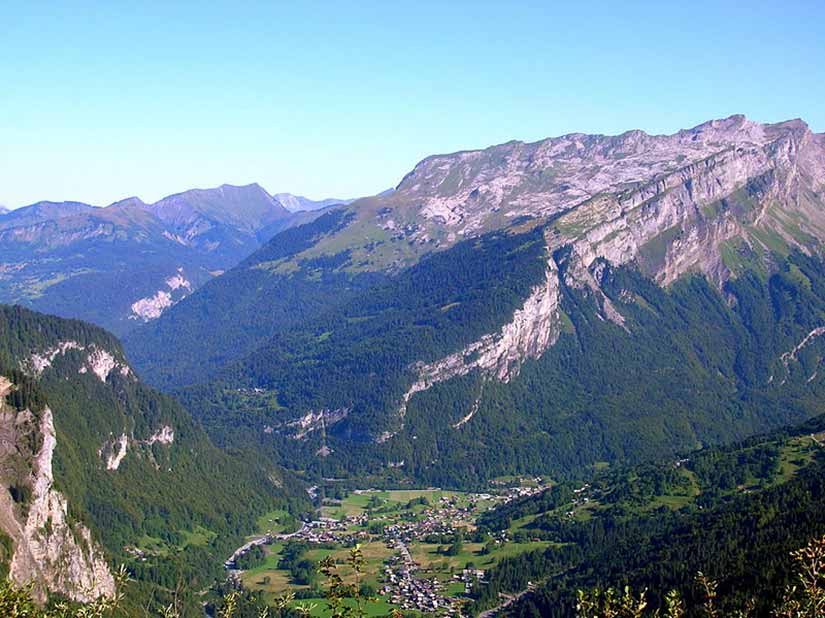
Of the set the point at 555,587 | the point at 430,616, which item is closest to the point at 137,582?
the point at 430,616

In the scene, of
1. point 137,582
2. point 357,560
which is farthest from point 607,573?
point 357,560

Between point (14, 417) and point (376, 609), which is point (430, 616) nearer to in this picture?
point (376, 609)

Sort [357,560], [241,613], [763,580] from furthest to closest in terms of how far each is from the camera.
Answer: [241,613] → [763,580] → [357,560]

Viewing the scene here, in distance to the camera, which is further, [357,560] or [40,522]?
[40,522]

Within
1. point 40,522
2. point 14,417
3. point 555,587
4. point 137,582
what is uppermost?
point 14,417

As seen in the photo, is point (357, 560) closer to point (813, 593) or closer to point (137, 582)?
point (813, 593)

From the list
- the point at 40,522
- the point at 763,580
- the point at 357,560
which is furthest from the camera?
the point at 40,522

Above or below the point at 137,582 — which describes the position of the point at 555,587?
below
